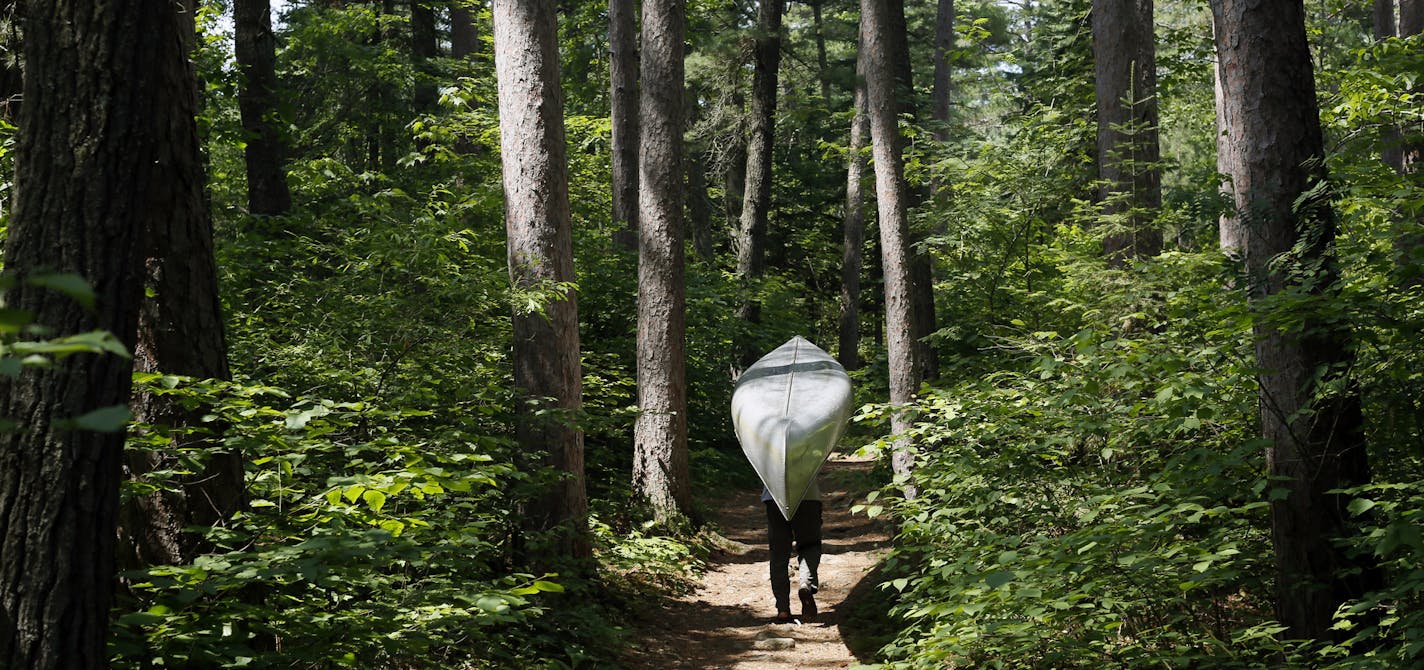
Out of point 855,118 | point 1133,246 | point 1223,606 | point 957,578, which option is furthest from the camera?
point 855,118

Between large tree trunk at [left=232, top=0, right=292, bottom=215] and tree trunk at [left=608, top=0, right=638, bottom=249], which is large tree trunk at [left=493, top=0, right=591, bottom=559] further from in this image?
tree trunk at [left=608, top=0, right=638, bottom=249]

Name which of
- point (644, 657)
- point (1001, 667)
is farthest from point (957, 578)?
point (644, 657)

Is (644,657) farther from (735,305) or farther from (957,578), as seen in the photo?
(735,305)

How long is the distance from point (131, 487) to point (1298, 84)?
519 cm

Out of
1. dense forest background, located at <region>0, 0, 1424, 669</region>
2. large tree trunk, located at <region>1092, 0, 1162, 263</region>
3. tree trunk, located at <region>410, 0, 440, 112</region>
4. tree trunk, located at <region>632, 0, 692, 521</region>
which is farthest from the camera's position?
tree trunk, located at <region>410, 0, 440, 112</region>

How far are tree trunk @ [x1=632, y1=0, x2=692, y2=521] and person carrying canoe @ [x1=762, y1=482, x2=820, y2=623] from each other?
7.04 ft

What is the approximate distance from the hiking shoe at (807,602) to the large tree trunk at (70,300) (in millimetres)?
5507

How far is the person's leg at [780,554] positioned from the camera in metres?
7.53

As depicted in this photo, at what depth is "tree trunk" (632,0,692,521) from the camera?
9859mm

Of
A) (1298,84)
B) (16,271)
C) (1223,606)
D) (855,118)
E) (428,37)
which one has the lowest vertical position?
(1223,606)

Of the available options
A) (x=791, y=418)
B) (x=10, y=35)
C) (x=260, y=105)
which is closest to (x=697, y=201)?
(x=260, y=105)

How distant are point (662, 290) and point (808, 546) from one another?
3.34m

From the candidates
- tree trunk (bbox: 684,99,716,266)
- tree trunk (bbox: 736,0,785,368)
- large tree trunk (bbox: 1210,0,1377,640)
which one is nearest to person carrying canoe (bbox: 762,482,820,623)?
large tree trunk (bbox: 1210,0,1377,640)

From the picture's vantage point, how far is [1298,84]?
4.50 meters
